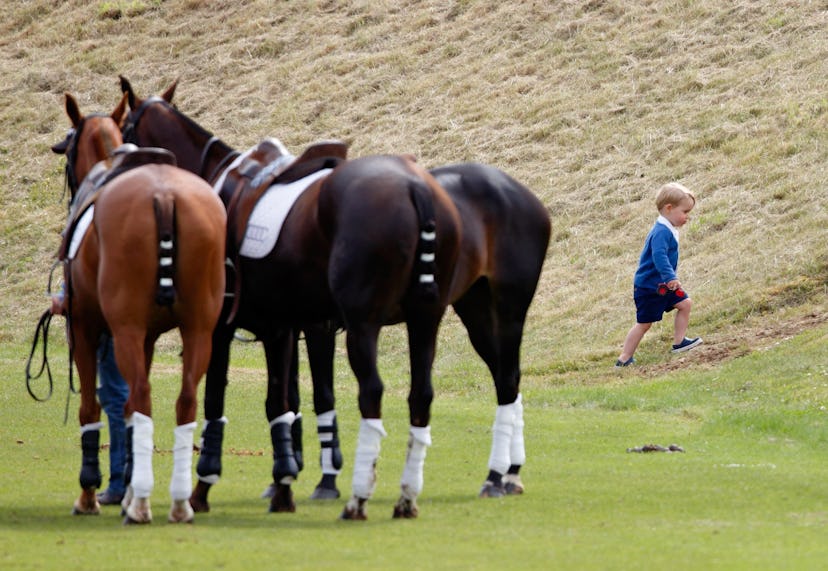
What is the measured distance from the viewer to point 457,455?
1332 cm

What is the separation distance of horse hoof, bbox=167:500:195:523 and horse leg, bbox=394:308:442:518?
133 cm

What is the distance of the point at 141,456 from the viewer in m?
9.20

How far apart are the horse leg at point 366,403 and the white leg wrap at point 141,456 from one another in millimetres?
1290

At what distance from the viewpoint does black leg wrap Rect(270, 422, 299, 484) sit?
32.8 feet

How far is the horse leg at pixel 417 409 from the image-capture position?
31.2 ft

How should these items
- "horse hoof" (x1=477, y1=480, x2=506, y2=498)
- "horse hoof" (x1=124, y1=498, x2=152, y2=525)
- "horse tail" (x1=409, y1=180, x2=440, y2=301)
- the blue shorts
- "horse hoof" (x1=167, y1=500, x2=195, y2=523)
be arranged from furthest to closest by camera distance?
the blue shorts < "horse hoof" (x1=477, y1=480, x2=506, y2=498) < "horse tail" (x1=409, y1=180, x2=440, y2=301) < "horse hoof" (x1=167, y1=500, x2=195, y2=523) < "horse hoof" (x1=124, y1=498, x2=152, y2=525)

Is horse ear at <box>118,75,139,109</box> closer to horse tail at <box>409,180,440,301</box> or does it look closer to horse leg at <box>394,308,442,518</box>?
horse tail at <box>409,180,440,301</box>

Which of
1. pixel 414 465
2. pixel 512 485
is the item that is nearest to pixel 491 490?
pixel 512 485

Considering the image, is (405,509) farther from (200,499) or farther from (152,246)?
(152,246)

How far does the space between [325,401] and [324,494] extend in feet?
2.29

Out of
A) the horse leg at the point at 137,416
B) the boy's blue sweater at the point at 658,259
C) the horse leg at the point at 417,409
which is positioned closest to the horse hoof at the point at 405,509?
the horse leg at the point at 417,409

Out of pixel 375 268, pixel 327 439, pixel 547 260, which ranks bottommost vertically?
pixel 547 260

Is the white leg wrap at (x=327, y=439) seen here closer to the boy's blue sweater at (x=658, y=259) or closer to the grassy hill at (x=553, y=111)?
the boy's blue sweater at (x=658, y=259)

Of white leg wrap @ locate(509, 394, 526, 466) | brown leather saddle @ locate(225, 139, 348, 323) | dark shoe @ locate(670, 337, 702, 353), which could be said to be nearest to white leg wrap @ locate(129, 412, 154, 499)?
brown leather saddle @ locate(225, 139, 348, 323)
